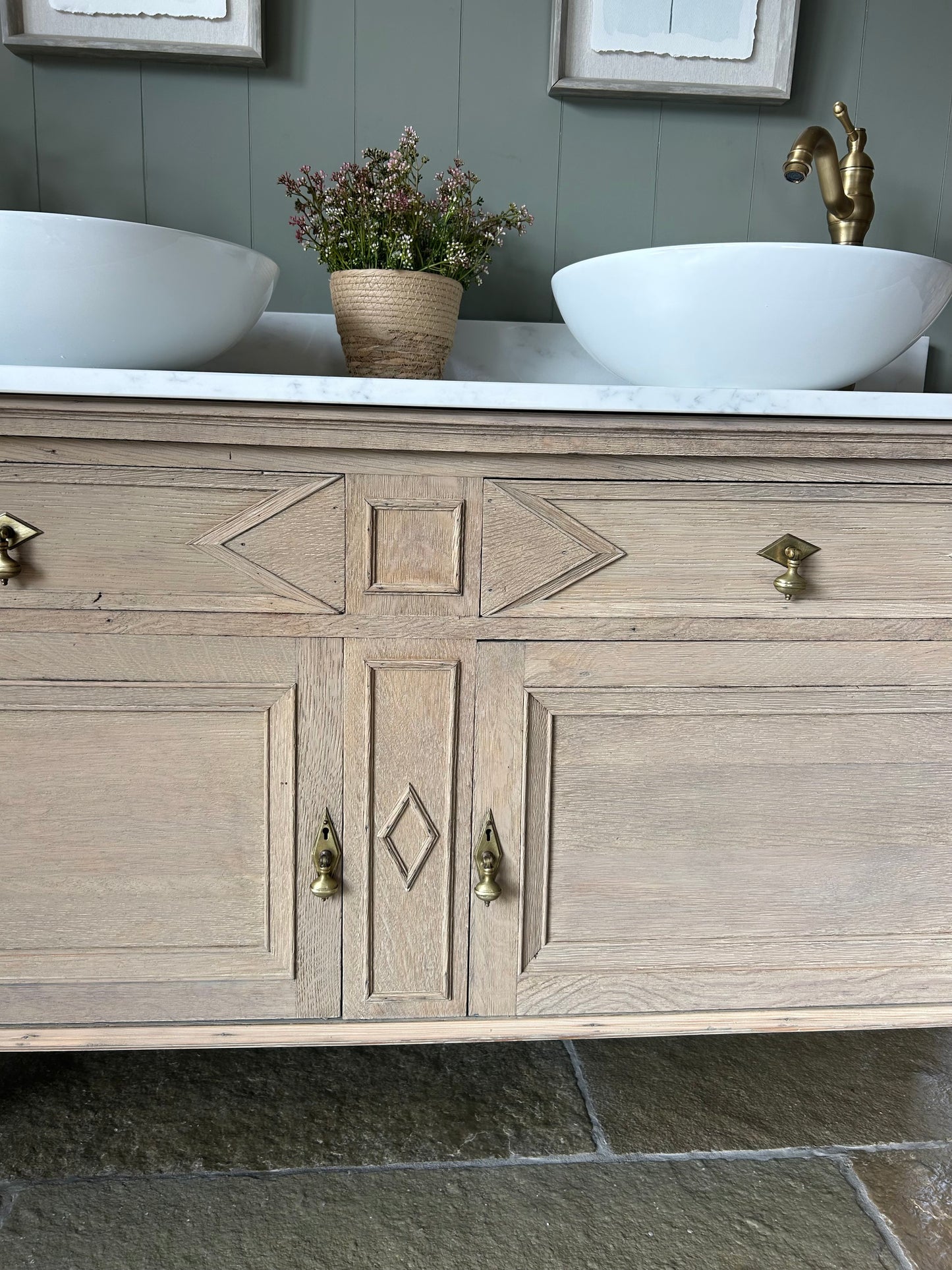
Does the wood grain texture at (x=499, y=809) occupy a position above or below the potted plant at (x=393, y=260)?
below

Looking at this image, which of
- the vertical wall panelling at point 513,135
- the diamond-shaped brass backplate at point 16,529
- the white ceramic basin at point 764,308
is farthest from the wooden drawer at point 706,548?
the vertical wall panelling at point 513,135

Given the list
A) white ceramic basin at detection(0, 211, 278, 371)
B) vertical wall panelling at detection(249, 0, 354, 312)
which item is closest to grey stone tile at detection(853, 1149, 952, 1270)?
white ceramic basin at detection(0, 211, 278, 371)

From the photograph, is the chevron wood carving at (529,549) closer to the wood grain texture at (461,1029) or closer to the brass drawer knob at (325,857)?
the brass drawer knob at (325,857)

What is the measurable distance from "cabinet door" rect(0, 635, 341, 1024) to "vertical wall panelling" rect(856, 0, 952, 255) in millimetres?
1007

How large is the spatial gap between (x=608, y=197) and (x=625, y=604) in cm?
66

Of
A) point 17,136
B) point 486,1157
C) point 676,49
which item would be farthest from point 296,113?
point 486,1157

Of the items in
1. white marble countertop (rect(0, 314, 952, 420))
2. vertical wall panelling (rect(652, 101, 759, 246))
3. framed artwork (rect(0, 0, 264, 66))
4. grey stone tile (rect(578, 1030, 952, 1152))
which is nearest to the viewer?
white marble countertop (rect(0, 314, 952, 420))

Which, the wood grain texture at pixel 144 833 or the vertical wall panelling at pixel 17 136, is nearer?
the wood grain texture at pixel 144 833

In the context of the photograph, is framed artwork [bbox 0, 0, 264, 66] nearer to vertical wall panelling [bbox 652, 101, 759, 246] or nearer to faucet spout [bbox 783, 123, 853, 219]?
vertical wall panelling [bbox 652, 101, 759, 246]

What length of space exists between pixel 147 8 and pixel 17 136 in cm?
22

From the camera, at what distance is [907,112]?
116cm

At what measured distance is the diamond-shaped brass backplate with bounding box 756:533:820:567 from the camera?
0.78 meters

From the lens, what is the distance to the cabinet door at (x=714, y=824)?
80 centimetres

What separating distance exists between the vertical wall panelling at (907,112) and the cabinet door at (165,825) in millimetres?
1007
